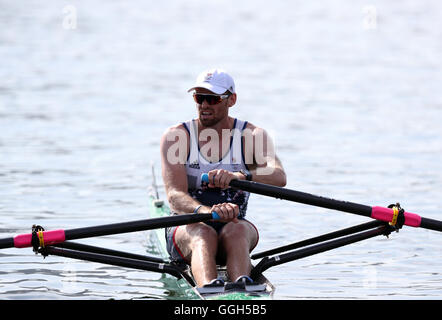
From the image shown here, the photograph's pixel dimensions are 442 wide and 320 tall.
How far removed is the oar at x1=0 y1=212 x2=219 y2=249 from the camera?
24.9ft

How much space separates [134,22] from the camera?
44.9 meters

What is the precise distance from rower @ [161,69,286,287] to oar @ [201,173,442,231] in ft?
0.76

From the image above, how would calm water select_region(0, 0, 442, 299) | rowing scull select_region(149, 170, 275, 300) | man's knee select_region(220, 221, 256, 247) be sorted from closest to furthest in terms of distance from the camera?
rowing scull select_region(149, 170, 275, 300)
man's knee select_region(220, 221, 256, 247)
calm water select_region(0, 0, 442, 299)

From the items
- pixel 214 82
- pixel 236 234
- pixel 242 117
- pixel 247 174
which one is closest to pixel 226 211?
pixel 236 234

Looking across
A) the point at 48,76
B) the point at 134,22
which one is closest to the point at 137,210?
the point at 48,76

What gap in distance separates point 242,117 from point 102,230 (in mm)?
14330

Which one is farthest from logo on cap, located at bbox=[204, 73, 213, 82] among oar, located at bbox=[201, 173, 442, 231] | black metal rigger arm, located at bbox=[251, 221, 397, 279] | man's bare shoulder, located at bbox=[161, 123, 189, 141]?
black metal rigger arm, located at bbox=[251, 221, 397, 279]

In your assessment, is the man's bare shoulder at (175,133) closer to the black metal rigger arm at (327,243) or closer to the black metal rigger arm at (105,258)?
the black metal rigger arm at (105,258)

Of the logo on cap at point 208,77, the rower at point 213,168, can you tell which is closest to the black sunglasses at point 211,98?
the rower at point 213,168

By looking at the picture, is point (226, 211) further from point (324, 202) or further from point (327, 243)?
point (327, 243)

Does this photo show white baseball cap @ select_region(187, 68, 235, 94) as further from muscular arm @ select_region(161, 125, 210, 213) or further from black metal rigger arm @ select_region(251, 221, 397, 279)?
black metal rigger arm @ select_region(251, 221, 397, 279)

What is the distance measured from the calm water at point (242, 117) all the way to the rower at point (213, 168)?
3.12 ft

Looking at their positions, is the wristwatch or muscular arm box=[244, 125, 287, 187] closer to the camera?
the wristwatch

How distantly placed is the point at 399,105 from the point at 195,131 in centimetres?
1583
